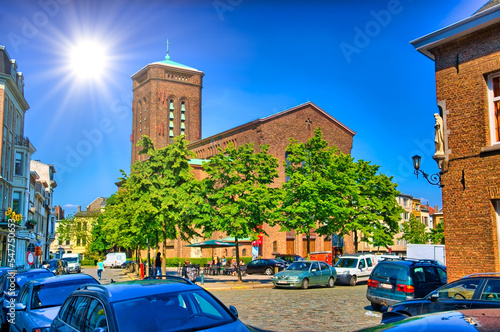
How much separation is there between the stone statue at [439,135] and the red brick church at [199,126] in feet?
123

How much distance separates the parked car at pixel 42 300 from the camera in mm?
8742

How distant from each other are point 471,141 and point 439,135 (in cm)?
113

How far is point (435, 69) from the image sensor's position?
16.3 metres

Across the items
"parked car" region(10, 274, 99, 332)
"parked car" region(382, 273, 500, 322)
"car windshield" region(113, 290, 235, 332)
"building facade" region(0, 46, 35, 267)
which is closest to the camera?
"car windshield" region(113, 290, 235, 332)

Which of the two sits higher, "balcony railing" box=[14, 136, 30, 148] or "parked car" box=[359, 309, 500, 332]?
"balcony railing" box=[14, 136, 30, 148]

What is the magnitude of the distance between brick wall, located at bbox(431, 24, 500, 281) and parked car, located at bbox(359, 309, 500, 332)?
1215 centimetres

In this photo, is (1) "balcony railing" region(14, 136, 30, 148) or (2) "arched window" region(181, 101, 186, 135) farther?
(2) "arched window" region(181, 101, 186, 135)

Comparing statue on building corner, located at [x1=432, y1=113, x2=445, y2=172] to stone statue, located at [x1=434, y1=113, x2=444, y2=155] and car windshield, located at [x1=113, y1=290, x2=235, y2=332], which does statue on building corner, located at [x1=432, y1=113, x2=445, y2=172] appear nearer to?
stone statue, located at [x1=434, y1=113, x2=444, y2=155]

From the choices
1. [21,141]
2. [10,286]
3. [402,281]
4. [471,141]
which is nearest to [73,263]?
[21,141]

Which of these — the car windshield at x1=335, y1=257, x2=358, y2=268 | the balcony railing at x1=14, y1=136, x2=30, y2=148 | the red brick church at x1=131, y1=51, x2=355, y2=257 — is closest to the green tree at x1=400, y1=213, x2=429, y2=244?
the red brick church at x1=131, y1=51, x2=355, y2=257

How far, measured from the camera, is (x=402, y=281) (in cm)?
1445

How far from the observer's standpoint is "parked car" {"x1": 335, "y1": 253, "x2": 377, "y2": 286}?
92.9ft

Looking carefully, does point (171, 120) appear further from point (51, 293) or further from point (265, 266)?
point (51, 293)

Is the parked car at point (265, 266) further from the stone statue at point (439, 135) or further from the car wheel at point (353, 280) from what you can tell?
the stone statue at point (439, 135)
